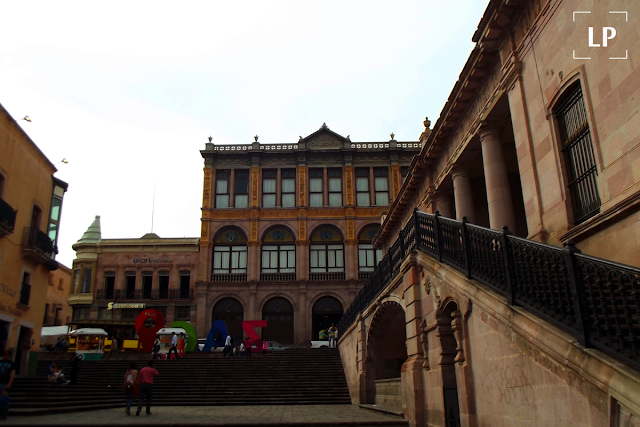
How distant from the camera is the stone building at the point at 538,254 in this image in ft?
18.1

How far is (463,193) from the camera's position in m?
17.3

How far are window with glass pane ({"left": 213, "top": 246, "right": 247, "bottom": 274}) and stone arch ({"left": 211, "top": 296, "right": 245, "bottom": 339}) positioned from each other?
2348mm

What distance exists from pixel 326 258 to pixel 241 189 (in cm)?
947

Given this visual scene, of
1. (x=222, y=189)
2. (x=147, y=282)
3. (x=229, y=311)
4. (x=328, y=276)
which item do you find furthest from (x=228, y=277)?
(x=328, y=276)

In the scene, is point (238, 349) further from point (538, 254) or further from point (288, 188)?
point (538, 254)

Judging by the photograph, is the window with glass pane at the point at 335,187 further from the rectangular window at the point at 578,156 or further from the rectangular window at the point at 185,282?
the rectangular window at the point at 578,156

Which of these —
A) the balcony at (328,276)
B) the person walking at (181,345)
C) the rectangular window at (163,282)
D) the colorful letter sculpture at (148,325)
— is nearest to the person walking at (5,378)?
the colorful letter sculpture at (148,325)

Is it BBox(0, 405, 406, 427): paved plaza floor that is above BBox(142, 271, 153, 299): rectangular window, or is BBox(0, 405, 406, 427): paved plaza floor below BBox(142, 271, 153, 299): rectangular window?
below

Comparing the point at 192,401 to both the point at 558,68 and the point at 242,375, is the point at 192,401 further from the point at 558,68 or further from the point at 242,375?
the point at 558,68

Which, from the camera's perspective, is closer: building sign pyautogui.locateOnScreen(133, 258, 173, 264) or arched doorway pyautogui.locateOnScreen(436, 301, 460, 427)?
arched doorway pyautogui.locateOnScreen(436, 301, 460, 427)

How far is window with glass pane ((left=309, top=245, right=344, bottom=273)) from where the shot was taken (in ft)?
139

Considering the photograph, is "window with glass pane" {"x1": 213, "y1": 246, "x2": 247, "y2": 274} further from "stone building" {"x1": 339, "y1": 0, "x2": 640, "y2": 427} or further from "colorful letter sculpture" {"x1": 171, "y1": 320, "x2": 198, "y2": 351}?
"stone building" {"x1": 339, "y1": 0, "x2": 640, "y2": 427}

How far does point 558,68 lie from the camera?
10.5 metres

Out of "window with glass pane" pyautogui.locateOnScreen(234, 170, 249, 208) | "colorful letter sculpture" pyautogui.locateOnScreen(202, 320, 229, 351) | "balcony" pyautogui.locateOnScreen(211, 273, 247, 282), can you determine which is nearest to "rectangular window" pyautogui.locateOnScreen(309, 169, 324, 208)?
"window with glass pane" pyautogui.locateOnScreen(234, 170, 249, 208)
